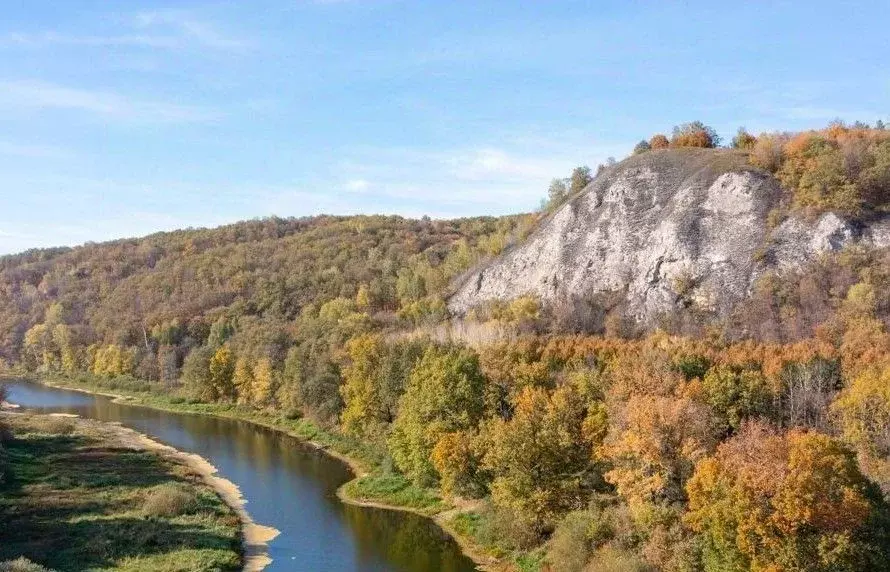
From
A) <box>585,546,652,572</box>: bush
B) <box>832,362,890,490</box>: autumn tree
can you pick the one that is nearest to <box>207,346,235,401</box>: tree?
<box>585,546,652,572</box>: bush

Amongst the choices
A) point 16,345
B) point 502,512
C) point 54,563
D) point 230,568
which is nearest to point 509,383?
point 502,512

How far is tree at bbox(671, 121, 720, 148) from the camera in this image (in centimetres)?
9475

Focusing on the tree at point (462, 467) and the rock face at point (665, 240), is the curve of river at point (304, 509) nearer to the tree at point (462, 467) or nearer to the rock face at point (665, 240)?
the tree at point (462, 467)

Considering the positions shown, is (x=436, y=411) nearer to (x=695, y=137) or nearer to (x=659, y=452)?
(x=659, y=452)

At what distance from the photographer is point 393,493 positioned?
51.2 metres

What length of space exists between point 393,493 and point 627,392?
17754 mm

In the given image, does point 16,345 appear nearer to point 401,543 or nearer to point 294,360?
point 294,360

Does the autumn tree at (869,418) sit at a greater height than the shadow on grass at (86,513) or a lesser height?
greater

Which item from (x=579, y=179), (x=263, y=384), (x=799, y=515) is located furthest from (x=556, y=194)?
(x=799, y=515)

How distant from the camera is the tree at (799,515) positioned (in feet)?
88.9

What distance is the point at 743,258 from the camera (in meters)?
72.5

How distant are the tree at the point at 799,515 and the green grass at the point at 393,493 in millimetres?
22681

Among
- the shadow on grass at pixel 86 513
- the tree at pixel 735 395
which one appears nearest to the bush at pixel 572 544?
the tree at pixel 735 395

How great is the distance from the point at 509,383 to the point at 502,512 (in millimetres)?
12532
